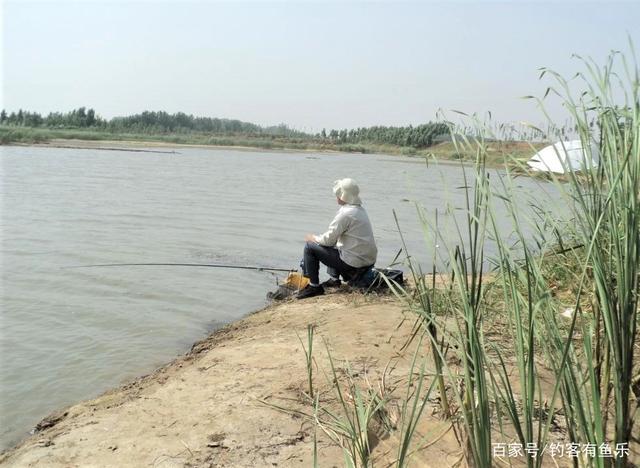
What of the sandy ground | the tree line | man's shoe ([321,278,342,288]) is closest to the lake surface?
the sandy ground

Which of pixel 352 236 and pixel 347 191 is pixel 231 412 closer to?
pixel 352 236

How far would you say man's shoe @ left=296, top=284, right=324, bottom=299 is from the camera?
5812mm

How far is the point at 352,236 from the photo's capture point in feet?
18.9

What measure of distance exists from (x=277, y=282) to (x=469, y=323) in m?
5.48

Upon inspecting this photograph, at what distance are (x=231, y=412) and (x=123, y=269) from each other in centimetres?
487

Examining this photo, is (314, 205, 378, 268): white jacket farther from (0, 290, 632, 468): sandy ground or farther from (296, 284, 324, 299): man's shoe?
(0, 290, 632, 468): sandy ground

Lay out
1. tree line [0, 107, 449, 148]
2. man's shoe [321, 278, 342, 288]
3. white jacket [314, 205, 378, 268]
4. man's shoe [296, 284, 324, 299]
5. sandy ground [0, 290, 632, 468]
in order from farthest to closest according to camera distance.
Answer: tree line [0, 107, 449, 148] → man's shoe [321, 278, 342, 288] → man's shoe [296, 284, 324, 299] → white jacket [314, 205, 378, 268] → sandy ground [0, 290, 632, 468]

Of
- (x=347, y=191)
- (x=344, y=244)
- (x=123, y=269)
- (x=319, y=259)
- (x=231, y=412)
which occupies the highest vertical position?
(x=347, y=191)

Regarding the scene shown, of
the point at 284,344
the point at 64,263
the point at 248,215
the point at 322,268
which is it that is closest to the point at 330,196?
the point at 248,215

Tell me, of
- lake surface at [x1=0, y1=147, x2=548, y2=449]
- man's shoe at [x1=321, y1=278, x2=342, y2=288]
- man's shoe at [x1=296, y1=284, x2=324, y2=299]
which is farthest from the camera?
man's shoe at [x1=321, y1=278, x2=342, y2=288]

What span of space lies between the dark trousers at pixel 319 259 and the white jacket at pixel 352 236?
0.07m

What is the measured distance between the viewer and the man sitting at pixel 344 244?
18.8 ft

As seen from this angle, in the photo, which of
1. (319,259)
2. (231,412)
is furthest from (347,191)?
(231,412)

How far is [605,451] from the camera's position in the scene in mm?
1648
